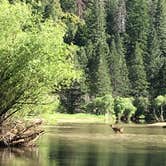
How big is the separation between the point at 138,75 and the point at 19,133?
123 metres

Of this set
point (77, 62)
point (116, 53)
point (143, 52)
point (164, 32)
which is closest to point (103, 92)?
point (77, 62)

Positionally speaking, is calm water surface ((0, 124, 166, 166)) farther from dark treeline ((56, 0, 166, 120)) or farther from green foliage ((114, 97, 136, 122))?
dark treeline ((56, 0, 166, 120))

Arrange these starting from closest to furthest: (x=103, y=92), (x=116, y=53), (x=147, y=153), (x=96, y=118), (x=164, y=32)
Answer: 1. (x=147, y=153)
2. (x=96, y=118)
3. (x=103, y=92)
4. (x=116, y=53)
5. (x=164, y=32)

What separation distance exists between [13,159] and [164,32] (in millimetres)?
166297

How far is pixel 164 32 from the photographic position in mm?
199750

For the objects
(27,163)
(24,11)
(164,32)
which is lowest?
(27,163)

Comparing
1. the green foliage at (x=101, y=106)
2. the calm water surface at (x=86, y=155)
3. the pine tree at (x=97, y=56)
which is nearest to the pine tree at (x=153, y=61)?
the pine tree at (x=97, y=56)

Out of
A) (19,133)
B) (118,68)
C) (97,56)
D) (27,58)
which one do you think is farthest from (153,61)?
(27,58)

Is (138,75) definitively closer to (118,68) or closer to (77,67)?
(118,68)

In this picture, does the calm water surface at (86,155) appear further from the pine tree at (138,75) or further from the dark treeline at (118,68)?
the pine tree at (138,75)

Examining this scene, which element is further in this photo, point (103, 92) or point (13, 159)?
point (103, 92)

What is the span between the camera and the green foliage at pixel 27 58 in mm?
40906

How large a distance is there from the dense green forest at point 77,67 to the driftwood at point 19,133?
1032mm

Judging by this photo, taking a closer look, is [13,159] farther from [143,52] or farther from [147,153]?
[143,52]
